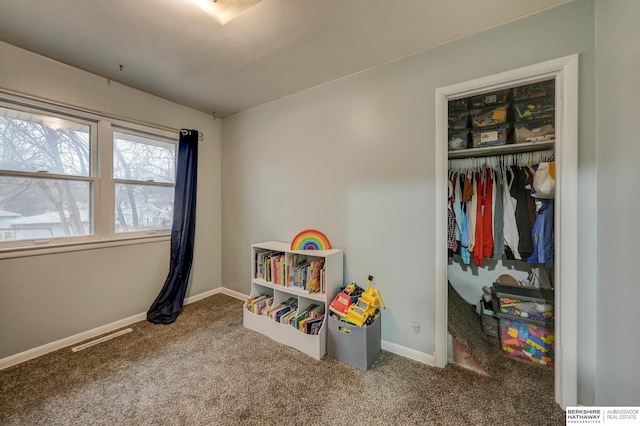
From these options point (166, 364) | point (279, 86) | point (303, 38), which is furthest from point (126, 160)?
point (303, 38)

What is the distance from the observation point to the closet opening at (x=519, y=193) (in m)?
1.34

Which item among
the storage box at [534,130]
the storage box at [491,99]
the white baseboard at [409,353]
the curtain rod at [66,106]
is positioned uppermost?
the storage box at [491,99]

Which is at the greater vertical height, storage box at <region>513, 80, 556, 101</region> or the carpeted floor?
storage box at <region>513, 80, 556, 101</region>

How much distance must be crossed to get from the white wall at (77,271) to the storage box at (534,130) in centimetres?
327

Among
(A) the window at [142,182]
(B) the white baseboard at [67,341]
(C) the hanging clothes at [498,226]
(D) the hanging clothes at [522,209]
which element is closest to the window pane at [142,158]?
(A) the window at [142,182]

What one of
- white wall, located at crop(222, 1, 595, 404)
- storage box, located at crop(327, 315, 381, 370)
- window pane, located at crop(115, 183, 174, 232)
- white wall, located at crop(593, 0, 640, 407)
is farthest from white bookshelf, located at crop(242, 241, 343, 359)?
white wall, located at crop(593, 0, 640, 407)

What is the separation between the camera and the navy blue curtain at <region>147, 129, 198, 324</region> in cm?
266

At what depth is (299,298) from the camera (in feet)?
7.04

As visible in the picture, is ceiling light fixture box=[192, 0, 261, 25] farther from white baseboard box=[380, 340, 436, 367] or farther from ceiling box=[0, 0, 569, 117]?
white baseboard box=[380, 340, 436, 367]

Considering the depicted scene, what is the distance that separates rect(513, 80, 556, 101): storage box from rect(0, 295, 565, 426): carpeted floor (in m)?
2.03

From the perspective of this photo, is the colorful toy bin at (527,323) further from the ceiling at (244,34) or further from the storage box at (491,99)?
the ceiling at (244,34)

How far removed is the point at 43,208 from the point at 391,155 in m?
2.89

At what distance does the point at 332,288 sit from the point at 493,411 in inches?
47.8

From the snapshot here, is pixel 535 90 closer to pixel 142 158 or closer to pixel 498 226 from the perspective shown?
pixel 498 226
